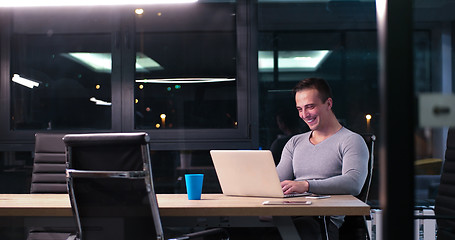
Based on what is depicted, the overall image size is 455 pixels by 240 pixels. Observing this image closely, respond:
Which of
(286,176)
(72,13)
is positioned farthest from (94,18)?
(286,176)

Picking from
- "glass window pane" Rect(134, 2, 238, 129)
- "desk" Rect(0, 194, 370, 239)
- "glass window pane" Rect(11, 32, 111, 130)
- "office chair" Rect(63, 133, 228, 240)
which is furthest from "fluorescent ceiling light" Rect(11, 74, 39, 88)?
"office chair" Rect(63, 133, 228, 240)

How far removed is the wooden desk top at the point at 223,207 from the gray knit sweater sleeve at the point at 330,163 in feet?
0.54

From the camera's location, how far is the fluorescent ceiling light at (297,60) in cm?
498

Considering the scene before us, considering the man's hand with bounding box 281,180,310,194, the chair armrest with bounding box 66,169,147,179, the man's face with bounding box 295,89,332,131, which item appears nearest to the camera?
the chair armrest with bounding box 66,169,147,179

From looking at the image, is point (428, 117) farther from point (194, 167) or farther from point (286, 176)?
point (194, 167)

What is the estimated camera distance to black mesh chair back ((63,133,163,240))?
85.9 inches

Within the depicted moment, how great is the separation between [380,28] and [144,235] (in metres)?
1.61

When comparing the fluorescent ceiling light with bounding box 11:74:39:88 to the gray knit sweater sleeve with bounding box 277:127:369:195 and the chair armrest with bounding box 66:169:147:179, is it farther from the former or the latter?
the chair armrest with bounding box 66:169:147:179

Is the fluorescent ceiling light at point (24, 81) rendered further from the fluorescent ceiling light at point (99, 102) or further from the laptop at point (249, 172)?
the laptop at point (249, 172)

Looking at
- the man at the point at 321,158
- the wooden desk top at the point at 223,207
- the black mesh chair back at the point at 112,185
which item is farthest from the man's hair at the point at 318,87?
the black mesh chair back at the point at 112,185

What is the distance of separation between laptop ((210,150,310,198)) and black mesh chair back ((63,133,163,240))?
1.94 feet

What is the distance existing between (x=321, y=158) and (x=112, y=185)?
4.39ft

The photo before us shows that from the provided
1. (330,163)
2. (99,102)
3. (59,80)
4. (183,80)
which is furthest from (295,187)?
(59,80)

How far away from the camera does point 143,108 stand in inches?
195
